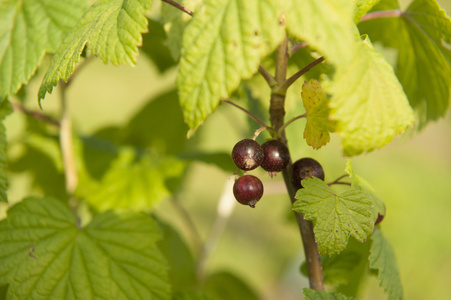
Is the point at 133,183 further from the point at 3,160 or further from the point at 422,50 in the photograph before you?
the point at 422,50

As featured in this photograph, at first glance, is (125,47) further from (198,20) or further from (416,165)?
(416,165)

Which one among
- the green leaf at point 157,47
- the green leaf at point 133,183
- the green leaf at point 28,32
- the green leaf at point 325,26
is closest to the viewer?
the green leaf at point 325,26

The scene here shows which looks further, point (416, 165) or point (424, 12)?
point (416, 165)

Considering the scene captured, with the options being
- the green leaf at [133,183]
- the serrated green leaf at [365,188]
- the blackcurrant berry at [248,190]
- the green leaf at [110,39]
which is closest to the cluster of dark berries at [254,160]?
the blackcurrant berry at [248,190]

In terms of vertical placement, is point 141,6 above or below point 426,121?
above

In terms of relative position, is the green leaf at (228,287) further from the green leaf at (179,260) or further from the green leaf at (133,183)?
the green leaf at (133,183)

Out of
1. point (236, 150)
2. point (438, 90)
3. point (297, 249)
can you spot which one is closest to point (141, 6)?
point (236, 150)

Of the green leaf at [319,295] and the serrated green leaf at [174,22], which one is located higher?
the serrated green leaf at [174,22]

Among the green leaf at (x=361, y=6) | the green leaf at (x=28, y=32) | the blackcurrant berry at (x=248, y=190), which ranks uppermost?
the green leaf at (x=28, y=32)
